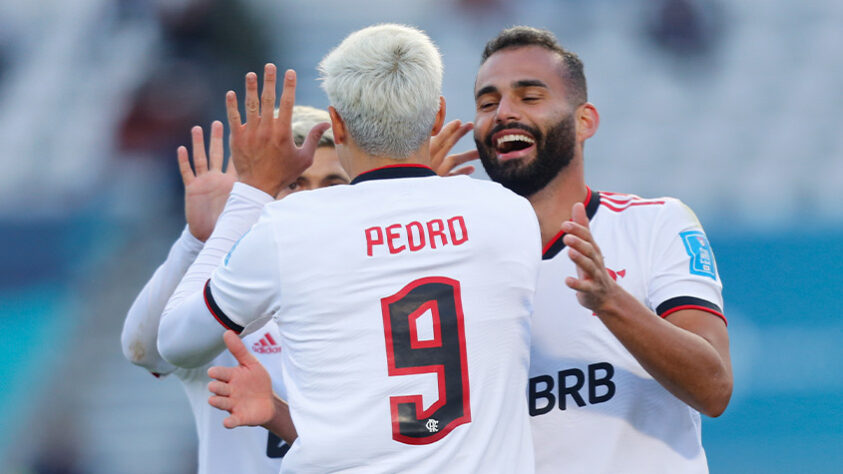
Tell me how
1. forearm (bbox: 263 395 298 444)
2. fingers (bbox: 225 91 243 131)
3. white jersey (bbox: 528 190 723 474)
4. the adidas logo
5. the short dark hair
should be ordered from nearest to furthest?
forearm (bbox: 263 395 298 444) < white jersey (bbox: 528 190 723 474) < fingers (bbox: 225 91 243 131) < the short dark hair < the adidas logo

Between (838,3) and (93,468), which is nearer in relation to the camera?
(93,468)

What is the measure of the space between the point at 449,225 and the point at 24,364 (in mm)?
6071

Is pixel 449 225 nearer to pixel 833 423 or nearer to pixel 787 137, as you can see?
pixel 833 423

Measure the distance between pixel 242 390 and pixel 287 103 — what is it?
87cm

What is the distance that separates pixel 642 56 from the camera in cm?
852

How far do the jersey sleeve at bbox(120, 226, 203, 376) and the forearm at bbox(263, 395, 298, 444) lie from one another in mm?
668

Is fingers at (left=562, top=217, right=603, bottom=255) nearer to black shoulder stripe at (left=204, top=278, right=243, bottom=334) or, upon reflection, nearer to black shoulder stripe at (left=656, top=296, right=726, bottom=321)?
black shoulder stripe at (left=656, top=296, right=726, bottom=321)

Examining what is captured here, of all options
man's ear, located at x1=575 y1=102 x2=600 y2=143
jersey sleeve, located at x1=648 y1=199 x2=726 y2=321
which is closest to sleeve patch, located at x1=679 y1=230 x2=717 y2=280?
jersey sleeve, located at x1=648 y1=199 x2=726 y2=321

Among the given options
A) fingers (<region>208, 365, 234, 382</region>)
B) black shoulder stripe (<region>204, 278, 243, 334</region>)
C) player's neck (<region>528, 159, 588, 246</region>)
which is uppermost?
player's neck (<region>528, 159, 588, 246</region>)

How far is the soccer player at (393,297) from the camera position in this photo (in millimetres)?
2312

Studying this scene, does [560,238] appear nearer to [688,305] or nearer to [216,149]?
[688,305]

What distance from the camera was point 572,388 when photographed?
2.90m

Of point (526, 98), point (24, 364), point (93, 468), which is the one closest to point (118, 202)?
point (24, 364)

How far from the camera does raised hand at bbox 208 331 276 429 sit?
2.45 meters
